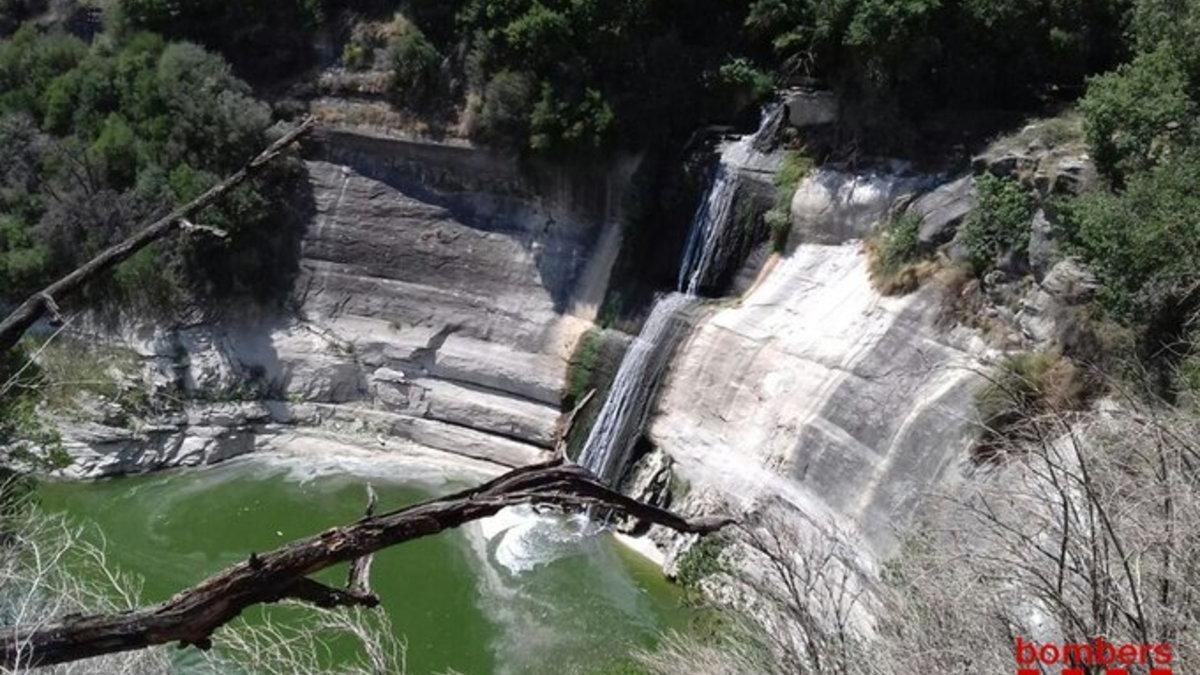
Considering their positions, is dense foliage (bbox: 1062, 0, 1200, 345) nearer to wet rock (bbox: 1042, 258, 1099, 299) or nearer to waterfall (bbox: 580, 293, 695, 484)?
wet rock (bbox: 1042, 258, 1099, 299)

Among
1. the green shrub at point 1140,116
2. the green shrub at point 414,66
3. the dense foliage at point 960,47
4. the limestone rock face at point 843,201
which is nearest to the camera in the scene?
the green shrub at point 1140,116

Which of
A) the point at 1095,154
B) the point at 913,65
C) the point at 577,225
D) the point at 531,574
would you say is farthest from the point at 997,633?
the point at 577,225

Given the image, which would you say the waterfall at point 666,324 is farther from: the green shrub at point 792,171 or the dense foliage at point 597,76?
the dense foliage at point 597,76

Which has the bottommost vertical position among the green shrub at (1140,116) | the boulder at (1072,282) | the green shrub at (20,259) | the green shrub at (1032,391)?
the green shrub at (20,259)

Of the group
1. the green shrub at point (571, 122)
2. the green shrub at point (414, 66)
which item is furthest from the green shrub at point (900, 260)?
the green shrub at point (414, 66)

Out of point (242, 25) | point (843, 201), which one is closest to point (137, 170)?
point (242, 25)
